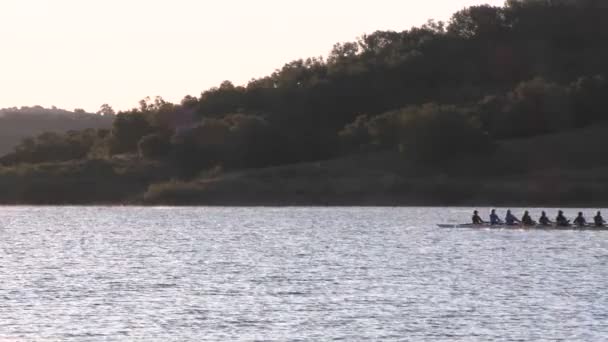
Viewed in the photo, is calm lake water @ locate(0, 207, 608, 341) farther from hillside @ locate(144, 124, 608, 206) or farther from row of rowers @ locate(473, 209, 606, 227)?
hillside @ locate(144, 124, 608, 206)

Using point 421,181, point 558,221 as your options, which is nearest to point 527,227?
point 558,221

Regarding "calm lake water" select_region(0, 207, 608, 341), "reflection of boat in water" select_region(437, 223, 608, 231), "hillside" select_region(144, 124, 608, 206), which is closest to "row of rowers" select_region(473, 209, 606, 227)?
"reflection of boat in water" select_region(437, 223, 608, 231)

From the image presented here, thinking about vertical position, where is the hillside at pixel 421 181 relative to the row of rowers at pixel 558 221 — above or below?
above

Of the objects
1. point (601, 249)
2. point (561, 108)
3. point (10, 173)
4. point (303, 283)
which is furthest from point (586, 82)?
point (303, 283)

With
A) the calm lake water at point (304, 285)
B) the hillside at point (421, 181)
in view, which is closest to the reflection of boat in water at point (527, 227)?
the calm lake water at point (304, 285)

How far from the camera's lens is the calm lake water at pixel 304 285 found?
52906 mm

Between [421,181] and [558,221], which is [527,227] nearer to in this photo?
[558,221]

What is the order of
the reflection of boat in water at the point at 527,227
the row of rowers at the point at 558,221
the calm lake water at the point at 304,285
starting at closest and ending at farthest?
the calm lake water at the point at 304,285 < the row of rowers at the point at 558,221 < the reflection of boat in water at the point at 527,227

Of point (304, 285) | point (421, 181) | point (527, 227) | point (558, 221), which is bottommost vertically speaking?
point (304, 285)

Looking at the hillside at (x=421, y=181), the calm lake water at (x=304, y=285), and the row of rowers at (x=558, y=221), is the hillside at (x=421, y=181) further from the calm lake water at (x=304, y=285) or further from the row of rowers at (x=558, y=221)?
the row of rowers at (x=558, y=221)

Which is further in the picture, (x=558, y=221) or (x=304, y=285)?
(x=558, y=221)

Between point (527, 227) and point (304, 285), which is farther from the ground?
point (527, 227)

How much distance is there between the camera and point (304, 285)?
6731 cm

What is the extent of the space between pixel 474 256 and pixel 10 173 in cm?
12082
